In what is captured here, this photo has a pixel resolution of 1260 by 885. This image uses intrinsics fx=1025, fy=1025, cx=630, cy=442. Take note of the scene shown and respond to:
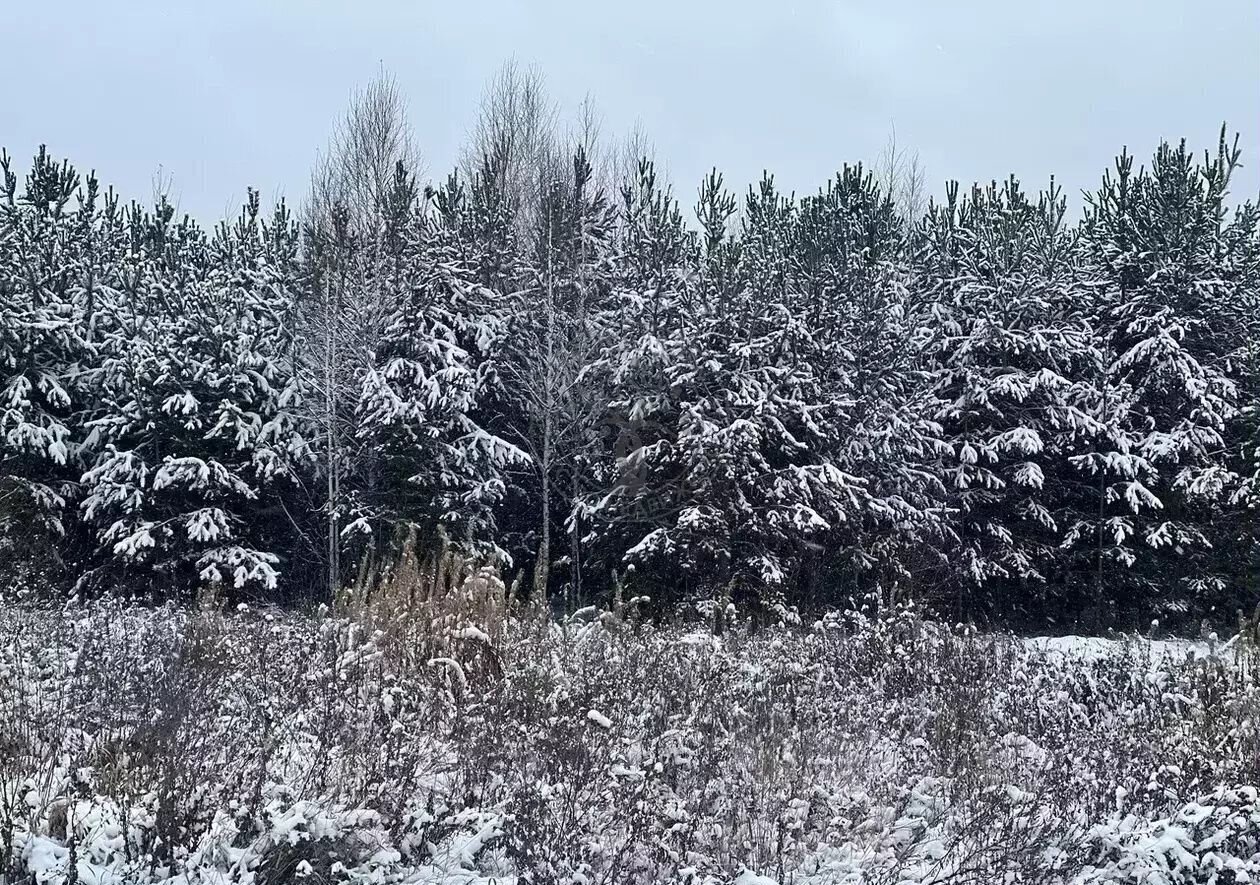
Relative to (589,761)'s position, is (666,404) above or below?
above

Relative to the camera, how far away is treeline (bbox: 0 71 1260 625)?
15727mm

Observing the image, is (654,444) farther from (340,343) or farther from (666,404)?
(340,343)

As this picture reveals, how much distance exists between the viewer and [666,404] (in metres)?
15.8

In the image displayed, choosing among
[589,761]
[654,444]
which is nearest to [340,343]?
[654,444]

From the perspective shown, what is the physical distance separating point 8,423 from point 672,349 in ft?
33.3

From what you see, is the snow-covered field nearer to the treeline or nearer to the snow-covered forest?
the snow-covered forest

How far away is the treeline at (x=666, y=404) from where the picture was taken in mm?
15727

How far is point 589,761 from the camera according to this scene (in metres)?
5.28

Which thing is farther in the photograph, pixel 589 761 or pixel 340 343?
pixel 340 343

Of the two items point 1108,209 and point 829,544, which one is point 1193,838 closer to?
point 829,544

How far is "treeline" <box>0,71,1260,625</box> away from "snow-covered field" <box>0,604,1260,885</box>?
755 cm

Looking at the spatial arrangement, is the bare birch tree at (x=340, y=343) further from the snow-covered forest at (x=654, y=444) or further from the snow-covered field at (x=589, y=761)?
the snow-covered field at (x=589, y=761)

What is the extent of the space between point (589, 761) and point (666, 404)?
10792mm

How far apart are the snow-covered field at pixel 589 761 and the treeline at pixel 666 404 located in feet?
24.8
